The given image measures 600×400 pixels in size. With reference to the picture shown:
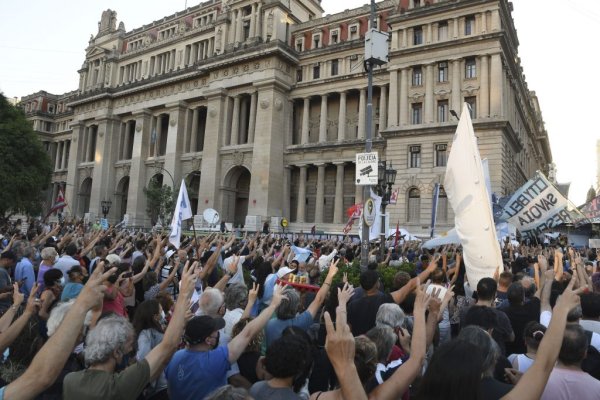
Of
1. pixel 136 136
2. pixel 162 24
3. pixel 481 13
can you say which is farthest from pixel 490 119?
pixel 162 24

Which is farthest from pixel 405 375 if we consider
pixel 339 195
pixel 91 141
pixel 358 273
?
pixel 91 141

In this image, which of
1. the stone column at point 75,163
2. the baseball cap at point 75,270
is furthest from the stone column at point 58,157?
the baseball cap at point 75,270

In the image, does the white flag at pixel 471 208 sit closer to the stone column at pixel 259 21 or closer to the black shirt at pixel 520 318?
the black shirt at pixel 520 318

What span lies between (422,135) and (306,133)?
1333cm

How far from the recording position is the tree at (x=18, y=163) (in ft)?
135

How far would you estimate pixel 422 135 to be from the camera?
3662 centimetres

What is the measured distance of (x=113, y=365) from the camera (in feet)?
10.4

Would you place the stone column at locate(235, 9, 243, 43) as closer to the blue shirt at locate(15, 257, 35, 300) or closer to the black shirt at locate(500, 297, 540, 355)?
the blue shirt at locate(15, 257, 35, 300)

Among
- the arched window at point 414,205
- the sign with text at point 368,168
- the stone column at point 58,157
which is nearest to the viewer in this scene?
the sign with text at point 368,168

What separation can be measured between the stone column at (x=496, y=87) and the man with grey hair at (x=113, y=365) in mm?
35414

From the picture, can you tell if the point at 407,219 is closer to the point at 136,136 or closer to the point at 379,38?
the point at 379,38

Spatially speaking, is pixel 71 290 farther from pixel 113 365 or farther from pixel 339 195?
pixel 339 195

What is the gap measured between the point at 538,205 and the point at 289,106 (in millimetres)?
35928

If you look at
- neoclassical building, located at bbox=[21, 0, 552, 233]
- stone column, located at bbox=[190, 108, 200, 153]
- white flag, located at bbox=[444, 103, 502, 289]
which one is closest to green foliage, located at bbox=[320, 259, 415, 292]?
white flag, located at bbox=[444, 103, 502, 289]
